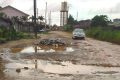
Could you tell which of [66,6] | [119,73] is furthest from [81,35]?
[66,6]

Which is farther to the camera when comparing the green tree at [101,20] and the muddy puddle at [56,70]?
the green tree at [101,20]

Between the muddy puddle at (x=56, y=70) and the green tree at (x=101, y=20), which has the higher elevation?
the green tree at (x=101, y=20)

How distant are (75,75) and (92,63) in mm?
4537

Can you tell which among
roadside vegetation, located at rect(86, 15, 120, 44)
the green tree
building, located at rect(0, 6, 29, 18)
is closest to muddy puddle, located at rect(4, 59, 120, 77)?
roadside vegetation, located at rect(86, 15, 120, 44)

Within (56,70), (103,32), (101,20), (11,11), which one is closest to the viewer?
(56,70)

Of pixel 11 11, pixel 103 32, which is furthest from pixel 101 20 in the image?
pixel 103 32

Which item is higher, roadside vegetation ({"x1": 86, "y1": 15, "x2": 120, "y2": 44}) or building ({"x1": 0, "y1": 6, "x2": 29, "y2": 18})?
building ({"x1": 0, "y1": 6, "x2": 29, "y2": 18})

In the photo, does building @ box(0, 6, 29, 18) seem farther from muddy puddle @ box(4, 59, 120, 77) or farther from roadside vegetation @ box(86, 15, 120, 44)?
muddy puddle @ box(4, 59, 120, 77)

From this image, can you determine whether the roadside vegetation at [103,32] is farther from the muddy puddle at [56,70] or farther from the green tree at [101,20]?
the muddy puddle at [56,70]

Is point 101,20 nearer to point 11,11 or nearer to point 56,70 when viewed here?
point 11,11

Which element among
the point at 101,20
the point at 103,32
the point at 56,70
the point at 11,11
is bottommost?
the point at 103,32

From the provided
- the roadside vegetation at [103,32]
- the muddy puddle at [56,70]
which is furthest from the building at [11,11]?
the muddy puddle at [56,70]

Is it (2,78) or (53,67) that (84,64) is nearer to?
(53,67)

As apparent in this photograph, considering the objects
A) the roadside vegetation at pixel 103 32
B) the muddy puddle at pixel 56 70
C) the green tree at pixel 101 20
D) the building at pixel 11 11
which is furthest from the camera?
the building at pixel 11 11
